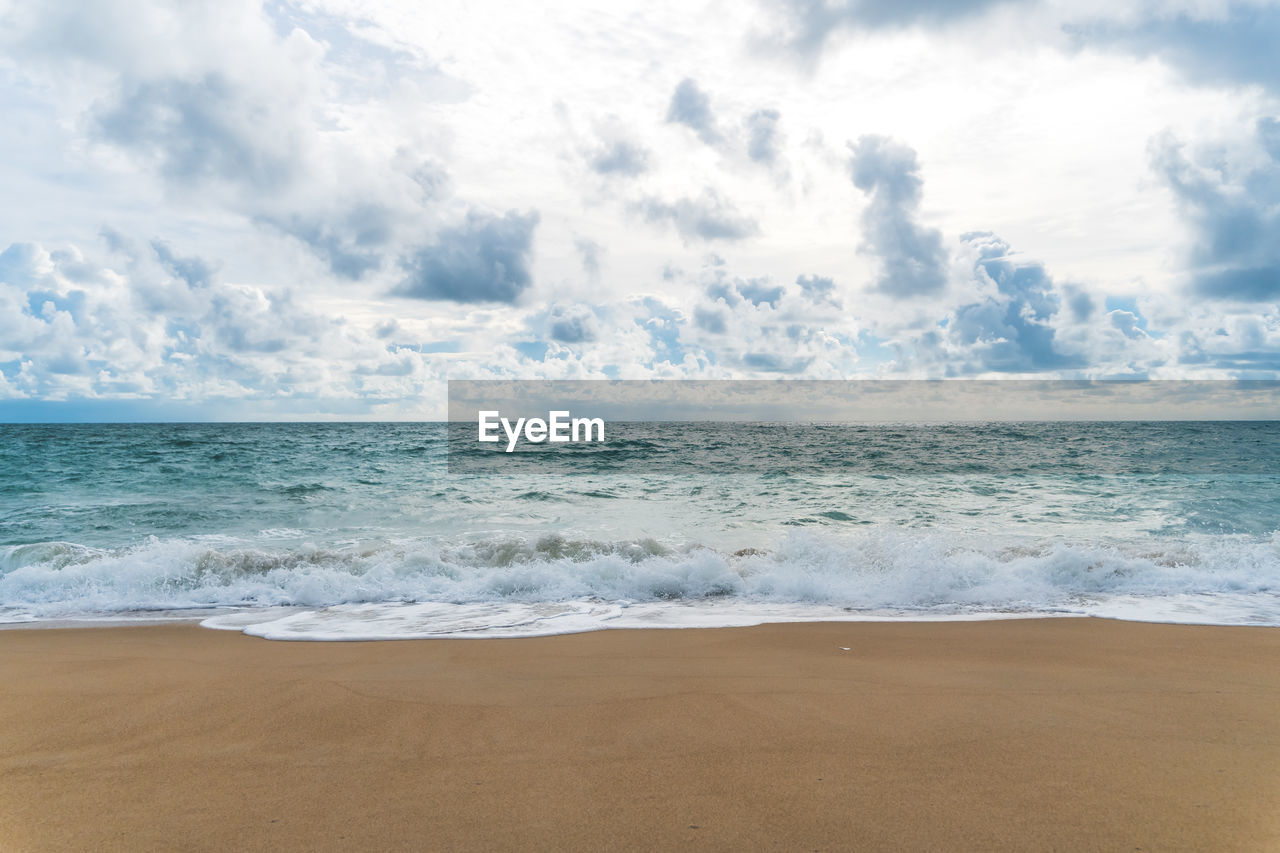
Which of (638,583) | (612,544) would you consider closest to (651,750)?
(638,583)

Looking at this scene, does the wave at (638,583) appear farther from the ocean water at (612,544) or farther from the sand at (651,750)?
the sand at (651,750)

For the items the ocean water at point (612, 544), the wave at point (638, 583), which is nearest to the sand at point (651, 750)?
the ocean water at point (612, 544)

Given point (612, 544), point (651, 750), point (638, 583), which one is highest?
point (651, 750)

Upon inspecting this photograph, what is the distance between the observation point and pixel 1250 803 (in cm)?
293

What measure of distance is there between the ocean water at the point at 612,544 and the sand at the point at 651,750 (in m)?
2.12

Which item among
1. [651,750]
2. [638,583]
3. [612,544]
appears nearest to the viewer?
[651,750]

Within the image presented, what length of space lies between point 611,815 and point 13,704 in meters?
4.45

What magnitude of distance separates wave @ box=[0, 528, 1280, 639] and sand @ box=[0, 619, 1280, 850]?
2305 mm

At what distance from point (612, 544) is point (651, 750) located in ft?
25.8

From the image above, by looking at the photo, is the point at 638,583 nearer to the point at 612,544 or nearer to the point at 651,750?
the point at 612,544

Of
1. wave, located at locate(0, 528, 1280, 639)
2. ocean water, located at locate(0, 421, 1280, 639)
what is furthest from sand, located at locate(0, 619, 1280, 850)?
wave, located at locate(0, 528, 1280, 639)

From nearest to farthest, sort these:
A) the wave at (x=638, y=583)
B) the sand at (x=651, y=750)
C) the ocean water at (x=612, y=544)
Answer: the sand at (x=651, y=750), the wave at (x=638, y=583), the ocean water at (x=612, y=544)

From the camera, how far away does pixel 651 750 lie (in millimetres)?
3520

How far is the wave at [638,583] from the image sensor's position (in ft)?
26.7
